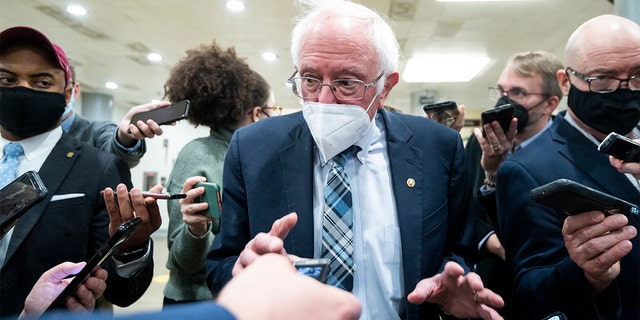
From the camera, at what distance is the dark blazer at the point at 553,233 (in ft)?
4.60

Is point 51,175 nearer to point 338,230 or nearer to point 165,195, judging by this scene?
point 165,195

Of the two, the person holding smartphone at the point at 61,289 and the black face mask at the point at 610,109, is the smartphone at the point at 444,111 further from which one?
the person holding smartphone at the point at 61,289

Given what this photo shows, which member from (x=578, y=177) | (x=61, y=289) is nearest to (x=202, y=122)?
(x=61, y=289)

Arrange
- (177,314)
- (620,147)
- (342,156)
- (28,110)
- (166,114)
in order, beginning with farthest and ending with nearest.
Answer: (166,114) → (28,110) → (342,156) → (620,147) → (177,314)

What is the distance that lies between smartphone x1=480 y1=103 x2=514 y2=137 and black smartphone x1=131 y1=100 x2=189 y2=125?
1.44 meters

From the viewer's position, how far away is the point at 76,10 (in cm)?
630

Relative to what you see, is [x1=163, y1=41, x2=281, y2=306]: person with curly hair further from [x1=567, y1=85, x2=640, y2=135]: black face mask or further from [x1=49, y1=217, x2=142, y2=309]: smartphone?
[x1=567, y1=85, x2=640, y2=135]: black face mask

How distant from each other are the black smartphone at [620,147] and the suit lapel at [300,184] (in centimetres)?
90

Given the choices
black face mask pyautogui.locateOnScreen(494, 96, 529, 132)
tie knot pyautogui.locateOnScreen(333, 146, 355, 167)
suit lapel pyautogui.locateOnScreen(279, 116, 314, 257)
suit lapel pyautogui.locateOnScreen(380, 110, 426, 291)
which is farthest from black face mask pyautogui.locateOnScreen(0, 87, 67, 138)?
black face mask pyautogui.locateOnScreen(494, 96, 529, 132)

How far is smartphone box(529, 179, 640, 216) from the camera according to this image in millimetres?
1102

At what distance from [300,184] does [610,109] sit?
1.21 meters

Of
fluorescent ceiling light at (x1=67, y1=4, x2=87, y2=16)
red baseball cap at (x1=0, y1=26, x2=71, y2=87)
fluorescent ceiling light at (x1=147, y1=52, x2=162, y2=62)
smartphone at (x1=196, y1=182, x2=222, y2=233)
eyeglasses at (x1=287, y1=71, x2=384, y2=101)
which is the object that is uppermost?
fluorescent ceiling light at (x1=67, y1=4, x2=87, y2=16)

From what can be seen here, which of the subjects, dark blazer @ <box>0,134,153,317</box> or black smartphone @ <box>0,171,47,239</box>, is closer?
black smartphone @ <box>0,171,47,239</box>

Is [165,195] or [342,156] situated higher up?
[342,156]
